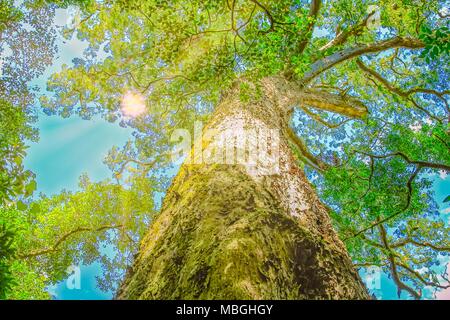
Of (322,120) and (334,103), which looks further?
(322,120)

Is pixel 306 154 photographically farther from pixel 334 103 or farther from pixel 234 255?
pixel 234 255

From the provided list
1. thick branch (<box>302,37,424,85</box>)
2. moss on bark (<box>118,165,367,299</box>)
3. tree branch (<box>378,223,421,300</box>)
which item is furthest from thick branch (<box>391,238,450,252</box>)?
moss on bark (<box>118,165,367,299</box>)

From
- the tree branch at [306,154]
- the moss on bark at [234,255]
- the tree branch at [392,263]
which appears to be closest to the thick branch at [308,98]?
the tree branch at [306,154]

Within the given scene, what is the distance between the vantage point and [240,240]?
1.90 m

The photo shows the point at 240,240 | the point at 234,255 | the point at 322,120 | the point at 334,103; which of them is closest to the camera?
the point at 234,255

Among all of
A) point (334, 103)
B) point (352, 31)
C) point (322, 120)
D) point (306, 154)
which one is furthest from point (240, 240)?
point (322, 120)

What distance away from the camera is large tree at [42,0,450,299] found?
6.53 feet

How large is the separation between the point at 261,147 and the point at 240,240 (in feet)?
5.30

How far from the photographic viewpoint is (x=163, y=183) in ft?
33.2

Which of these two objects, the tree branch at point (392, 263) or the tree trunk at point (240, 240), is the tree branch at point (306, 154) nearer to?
the tree branch at point (392, 263)
